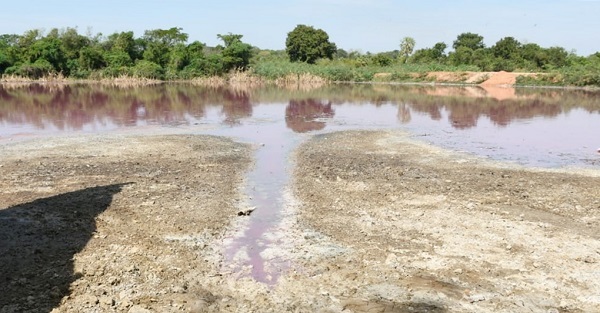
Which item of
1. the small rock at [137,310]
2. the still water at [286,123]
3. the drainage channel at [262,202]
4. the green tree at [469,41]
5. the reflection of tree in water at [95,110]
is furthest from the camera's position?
the green tree at [469,41]

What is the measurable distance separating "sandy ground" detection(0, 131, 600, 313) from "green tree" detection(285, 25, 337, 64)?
55.4 m

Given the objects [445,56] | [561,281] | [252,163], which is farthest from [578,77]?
[561,281]

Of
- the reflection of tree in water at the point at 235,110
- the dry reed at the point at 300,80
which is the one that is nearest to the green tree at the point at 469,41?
the dry reed at the point at 300,80

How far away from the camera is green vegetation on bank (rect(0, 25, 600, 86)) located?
179ft

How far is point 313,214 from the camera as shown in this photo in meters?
8.51

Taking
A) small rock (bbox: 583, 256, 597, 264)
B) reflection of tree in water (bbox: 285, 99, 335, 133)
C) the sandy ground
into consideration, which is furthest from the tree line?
small rock (bbox: 583, 256, 597, 264)

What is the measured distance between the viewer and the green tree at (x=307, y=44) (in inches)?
2598

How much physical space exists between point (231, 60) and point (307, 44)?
13251 mm

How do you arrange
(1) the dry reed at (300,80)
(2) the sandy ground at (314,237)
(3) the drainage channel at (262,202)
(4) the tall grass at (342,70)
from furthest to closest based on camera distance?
(4) the tall grass at (342,70), (1) the dry reed at (300,80), (3) the drainage channel at (262,202), (2) the sandy ground at (314,237)

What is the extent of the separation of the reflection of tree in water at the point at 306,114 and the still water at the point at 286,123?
0.04 metres

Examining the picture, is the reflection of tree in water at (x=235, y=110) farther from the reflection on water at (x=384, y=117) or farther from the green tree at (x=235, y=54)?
the green tree at (x=235, y=54)

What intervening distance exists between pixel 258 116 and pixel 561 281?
1971cm

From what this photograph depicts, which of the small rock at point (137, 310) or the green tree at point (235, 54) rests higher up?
the green tree at point (235, 54)

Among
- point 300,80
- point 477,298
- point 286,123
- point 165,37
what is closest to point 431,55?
point 300,80
